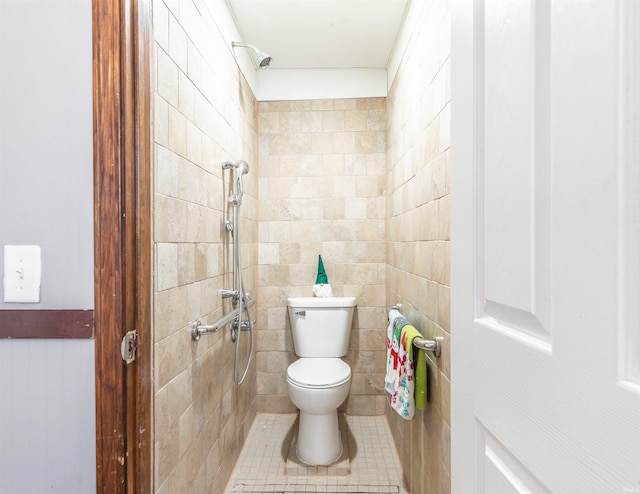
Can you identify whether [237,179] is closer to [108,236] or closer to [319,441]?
[108,236]

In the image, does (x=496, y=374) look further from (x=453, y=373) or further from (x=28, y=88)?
(x=28, y=88)

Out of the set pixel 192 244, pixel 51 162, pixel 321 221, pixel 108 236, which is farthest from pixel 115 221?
pixel 321 221

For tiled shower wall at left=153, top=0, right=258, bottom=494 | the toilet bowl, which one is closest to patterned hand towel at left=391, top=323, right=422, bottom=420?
the toilet bowl

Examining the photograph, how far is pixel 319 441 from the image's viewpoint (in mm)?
Answer: 1869

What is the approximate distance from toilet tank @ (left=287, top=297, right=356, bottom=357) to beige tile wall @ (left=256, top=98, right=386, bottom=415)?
0.17m

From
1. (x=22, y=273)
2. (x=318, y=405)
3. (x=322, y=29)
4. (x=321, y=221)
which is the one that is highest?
(x=322, y=29)

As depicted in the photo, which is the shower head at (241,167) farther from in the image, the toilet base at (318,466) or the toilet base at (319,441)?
the toilet base at (318,466)

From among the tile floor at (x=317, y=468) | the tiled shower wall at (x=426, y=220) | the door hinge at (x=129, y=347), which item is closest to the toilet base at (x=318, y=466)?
the tile floor at (x=317, y=468)

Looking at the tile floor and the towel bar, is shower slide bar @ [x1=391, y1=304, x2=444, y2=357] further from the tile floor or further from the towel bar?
the tile floor

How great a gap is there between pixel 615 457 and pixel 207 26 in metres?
1.77

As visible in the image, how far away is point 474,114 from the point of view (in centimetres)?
60

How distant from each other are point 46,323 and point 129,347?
177 millimetres

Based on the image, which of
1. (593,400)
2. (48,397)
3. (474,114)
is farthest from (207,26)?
(593,400)

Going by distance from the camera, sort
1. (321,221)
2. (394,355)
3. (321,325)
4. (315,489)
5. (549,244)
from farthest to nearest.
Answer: (321,221) < (321,325) < (315,489) < (394,355) < (549,244)
